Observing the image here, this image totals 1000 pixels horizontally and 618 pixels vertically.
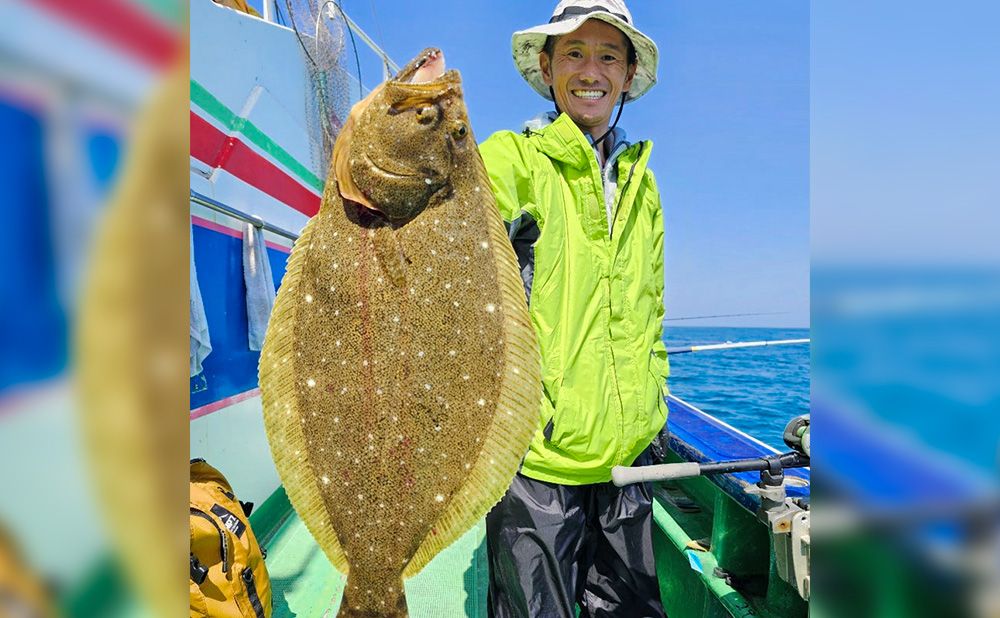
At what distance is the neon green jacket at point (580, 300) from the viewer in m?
2.04

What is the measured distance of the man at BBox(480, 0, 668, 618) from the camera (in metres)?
2.05

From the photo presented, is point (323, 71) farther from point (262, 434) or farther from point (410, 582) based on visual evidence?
point (410, 582)

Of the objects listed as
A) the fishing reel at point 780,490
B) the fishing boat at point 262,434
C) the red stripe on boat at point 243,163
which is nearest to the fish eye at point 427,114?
the fishing reel at point 780,490

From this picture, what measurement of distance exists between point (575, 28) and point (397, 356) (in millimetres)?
1392

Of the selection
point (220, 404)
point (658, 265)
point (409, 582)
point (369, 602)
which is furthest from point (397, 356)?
point (220, 404)

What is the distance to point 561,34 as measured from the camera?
2.13 m

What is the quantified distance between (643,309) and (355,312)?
1219mm

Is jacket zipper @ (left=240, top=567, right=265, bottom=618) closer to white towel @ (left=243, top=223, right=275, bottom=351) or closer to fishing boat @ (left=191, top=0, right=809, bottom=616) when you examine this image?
fishing boat @ (left=191, top=0, right=809, bottom=616)

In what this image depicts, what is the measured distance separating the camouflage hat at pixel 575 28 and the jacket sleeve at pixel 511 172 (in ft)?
1.45
